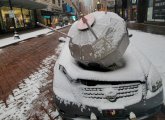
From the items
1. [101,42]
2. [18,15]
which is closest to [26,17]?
[18,15]

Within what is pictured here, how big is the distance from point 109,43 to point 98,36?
0.67 ft

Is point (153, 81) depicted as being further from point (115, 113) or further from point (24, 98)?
point (24, 98)

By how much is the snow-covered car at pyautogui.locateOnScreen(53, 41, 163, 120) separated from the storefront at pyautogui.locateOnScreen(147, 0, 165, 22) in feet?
67.3

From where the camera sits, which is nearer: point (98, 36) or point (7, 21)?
point (98, 36)

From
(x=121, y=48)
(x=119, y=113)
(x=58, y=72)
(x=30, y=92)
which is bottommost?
(x=30, y=92)

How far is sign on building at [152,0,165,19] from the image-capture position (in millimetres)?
21094

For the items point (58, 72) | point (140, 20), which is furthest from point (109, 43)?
point (140, 20)

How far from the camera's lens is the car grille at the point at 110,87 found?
102 inches

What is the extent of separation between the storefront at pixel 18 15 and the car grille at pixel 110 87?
18140mm

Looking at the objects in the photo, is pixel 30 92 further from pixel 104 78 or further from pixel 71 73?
pixel 104 78

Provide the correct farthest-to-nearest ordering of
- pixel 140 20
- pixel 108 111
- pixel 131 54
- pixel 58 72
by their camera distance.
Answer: pixel 140 20, pixel 131 54, pixel 58 72, pixel 108 111

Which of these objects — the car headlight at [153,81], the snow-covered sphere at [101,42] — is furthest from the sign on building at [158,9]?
the car headlight at [153,81]

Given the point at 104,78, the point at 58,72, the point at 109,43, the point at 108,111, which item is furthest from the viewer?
the point at 58,72

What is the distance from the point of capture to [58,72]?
10.3ft
